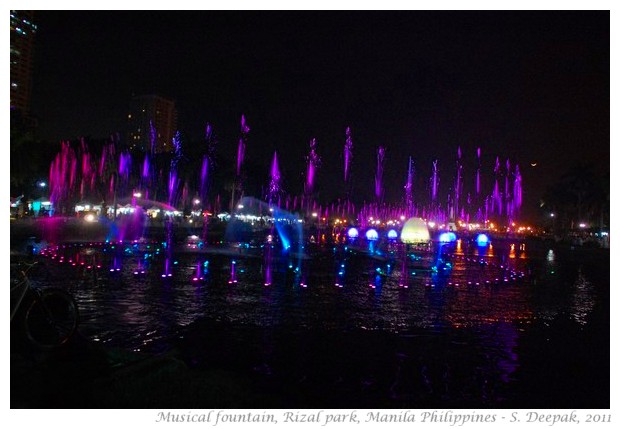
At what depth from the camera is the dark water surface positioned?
Result: 689 cm

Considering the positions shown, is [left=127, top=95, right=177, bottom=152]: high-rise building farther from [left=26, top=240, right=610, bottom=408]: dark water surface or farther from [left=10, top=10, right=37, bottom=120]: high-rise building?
[left=26, top=240, right=610, bottom=408]: dark water surface

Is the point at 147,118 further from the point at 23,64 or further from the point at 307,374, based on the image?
the point at 307,374

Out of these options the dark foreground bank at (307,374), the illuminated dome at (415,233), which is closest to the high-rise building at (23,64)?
the illuminated dome at (415,233)

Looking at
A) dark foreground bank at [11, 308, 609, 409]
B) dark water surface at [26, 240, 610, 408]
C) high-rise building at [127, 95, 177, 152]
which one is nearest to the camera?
dark foreground bank at [11, 308, 609, 409]

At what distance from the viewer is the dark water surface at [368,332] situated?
6891 millimetres

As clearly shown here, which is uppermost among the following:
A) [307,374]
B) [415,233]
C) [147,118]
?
[147,118]

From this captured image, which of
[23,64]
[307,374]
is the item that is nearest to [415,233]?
[307,374]

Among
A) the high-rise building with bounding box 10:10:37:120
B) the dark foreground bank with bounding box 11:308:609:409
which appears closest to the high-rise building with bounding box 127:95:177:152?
the high-rise building with bounding box 10:10:37:120

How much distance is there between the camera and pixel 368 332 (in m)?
9.98

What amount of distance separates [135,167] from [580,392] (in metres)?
73.9

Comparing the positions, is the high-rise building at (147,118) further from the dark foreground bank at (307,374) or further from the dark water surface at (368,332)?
the dark foreground bank at (307,374)

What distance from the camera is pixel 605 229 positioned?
3135 inches
